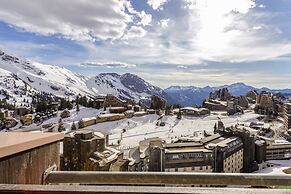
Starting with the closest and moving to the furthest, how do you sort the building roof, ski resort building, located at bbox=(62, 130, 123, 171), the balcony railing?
1. the building roof
2. the balcony railing
3. ski resort building, located at bbox=(62, 130, 123, 171)

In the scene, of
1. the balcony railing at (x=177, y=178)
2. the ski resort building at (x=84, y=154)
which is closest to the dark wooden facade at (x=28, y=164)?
the balcony railing at (x=177, y=178)

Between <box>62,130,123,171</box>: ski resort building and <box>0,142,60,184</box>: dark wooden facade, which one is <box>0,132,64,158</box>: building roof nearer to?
<box>0,142,60,184</box>: dark wooden facade

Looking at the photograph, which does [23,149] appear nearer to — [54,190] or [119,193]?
[54,190]

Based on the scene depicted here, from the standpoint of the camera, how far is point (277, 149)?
3678 centimetres

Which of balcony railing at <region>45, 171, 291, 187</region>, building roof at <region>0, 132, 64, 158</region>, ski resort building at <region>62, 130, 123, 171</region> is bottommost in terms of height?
ski resort building at <region>62, 130, 123, 171</region>

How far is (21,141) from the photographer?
7.35ft

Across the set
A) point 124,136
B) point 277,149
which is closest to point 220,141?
point 277,149

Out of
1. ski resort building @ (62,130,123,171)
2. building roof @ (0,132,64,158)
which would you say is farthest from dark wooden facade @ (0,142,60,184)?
ski resort building @ (62,130,123,171)

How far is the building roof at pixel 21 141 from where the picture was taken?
2.07m

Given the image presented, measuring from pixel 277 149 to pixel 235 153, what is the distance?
7.11 m

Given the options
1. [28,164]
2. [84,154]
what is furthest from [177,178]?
[84,154]

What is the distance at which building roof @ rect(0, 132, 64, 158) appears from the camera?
207 centimetres

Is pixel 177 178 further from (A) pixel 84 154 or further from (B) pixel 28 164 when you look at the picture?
(A) pixel 84 154

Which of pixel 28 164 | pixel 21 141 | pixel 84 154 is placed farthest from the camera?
pixel 84 154
